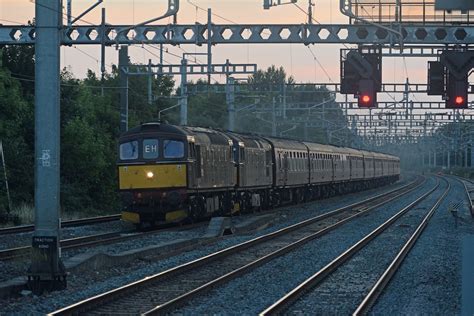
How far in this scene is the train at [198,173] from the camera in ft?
86.6

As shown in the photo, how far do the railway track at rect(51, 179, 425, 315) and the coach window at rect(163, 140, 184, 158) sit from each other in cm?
376

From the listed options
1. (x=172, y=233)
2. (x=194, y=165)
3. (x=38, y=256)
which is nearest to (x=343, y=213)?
(x=194, y=165)

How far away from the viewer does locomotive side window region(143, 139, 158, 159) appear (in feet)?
87.5

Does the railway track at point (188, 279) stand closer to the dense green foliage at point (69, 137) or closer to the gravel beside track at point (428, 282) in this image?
the gravel beside track at point (428, 282)

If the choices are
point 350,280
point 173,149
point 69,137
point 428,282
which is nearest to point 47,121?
point 350,280

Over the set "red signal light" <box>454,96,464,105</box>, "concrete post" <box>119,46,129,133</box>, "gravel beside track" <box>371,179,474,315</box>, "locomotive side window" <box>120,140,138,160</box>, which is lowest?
"gravel beside track" <box>371,179,474,315</box>

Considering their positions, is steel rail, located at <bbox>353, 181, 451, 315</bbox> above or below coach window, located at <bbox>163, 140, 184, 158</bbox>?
below

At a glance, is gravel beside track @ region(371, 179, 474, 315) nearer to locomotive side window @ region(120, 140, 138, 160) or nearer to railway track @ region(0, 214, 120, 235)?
locomotive side window @ region(120, 140, 138, 160)

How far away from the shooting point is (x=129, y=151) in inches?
1065

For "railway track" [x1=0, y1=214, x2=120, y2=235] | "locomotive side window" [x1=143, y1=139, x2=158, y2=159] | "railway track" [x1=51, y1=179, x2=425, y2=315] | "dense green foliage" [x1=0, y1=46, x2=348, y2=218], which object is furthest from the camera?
"dense green foliage" [x1=0, y1=46, x2=348, y2=218]

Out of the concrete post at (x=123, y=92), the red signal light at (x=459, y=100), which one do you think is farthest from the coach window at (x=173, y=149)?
the red signal light at (x=459, y=100)

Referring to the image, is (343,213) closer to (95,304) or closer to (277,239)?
(277,239)

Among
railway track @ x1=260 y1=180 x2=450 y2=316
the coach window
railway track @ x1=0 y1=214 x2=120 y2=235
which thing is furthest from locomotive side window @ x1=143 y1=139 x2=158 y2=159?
railway track @ x1=260 y1=180 x2=450 y2=316

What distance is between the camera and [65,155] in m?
38.3
